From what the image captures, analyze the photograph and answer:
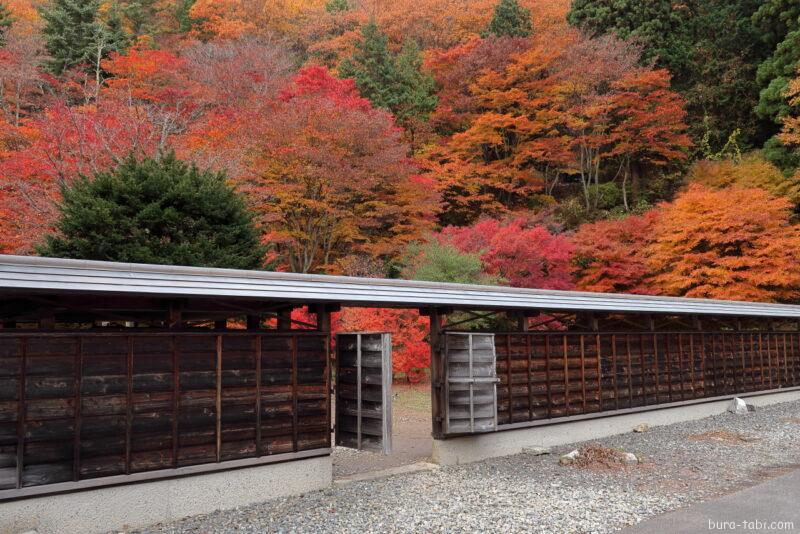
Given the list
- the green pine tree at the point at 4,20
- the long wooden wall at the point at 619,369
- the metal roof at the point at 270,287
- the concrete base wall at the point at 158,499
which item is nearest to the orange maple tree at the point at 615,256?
the long wooden wall at the point at 619,369

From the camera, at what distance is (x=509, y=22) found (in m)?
28.7

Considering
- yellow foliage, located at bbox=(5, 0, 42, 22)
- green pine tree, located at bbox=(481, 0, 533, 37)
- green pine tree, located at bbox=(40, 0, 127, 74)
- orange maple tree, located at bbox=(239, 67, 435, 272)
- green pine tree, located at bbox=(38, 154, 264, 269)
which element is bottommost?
green pine tree, located at bbox=(38, 154, 264, 269)

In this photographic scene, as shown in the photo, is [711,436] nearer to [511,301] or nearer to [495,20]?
[511,301]

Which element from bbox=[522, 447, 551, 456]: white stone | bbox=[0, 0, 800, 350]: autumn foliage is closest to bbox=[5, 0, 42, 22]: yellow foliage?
bbox=[0, 0, 800, 350]: autumn foliage

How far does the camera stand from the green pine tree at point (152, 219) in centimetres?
1060

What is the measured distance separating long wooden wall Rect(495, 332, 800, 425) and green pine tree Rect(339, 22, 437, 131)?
55.9 ft

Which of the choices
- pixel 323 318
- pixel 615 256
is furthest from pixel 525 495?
pixel 615 256

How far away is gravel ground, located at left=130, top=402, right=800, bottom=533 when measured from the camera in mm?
5641

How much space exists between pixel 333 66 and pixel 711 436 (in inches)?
1006

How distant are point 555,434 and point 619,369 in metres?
1.96

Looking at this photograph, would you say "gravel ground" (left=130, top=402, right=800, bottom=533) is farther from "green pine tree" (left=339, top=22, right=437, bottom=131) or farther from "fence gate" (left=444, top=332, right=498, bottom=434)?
"green pine tree" (left=339, top=22, right=437, bottom=131)

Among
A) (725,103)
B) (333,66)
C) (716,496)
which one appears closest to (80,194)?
(716,496)

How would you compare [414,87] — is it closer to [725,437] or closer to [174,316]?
[725,437]

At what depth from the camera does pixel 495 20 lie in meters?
28.9
